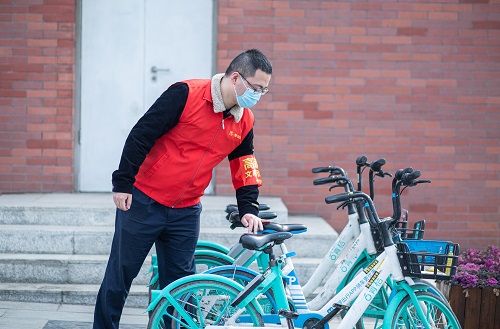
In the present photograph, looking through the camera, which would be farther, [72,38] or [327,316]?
[72,38]

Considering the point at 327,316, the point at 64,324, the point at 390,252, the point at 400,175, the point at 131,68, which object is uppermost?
the point at 131,68

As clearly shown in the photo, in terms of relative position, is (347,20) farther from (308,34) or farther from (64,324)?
(64,324)

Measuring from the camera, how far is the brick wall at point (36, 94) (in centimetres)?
788

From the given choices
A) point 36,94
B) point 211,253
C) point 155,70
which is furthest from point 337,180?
point 36,94

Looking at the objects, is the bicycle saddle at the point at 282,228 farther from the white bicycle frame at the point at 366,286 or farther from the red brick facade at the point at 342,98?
the red brick facade at the point at 342,98

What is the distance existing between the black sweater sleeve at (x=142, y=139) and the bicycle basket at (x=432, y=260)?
1498mm

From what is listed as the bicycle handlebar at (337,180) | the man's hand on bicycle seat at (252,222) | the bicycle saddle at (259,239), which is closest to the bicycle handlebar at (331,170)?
the bicycle handlebar at (337,180)

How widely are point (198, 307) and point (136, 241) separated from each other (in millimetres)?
521

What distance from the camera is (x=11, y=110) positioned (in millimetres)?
7914

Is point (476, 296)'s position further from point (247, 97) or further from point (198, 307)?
point (247, 97)

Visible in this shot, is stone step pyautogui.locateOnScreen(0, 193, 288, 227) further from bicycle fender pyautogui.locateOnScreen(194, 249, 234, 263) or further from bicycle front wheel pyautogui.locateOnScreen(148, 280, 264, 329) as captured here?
bicycle front wheel pyautogui.locateOnScreen(148, 280, 264, 329)

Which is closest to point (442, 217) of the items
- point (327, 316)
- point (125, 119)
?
point (125, 119)

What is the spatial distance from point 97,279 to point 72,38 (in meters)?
2.60

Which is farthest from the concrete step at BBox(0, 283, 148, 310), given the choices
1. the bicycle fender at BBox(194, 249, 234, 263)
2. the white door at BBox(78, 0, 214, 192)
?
the white door at BBox(78, 0, 214, 192)
